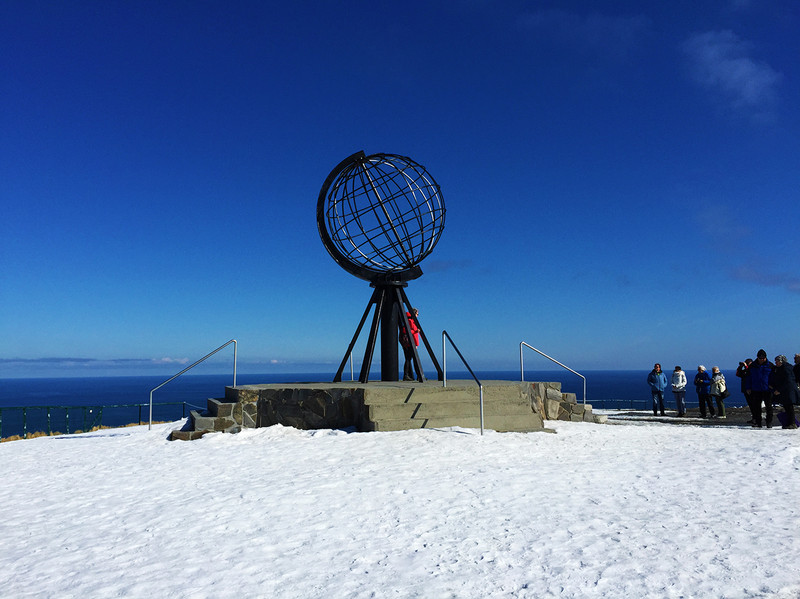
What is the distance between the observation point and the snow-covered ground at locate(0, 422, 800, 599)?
3557 millimetres

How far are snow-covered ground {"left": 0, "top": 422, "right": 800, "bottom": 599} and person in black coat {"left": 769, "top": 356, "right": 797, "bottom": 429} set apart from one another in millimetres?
2874

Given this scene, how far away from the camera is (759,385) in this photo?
1069 centimetres

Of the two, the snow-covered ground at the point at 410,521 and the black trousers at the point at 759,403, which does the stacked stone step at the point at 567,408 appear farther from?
the snow-covered ground at the point at 410,521

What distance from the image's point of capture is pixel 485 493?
5.46 meters

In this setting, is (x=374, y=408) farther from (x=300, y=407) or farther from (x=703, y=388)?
(x=703, y=388)

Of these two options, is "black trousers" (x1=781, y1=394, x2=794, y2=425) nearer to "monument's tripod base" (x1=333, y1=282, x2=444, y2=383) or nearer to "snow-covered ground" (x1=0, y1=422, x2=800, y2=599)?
"snow-covered ground" (x1=0, y1=422, x2=800, y2=599)

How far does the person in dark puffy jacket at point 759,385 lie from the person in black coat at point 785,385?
12cm

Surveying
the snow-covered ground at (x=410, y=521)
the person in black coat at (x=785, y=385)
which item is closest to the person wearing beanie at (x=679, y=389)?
the person in black coat at (x=785, y=385)

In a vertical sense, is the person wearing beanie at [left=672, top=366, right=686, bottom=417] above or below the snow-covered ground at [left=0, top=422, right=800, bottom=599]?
above

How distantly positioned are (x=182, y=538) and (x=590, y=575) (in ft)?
10.3

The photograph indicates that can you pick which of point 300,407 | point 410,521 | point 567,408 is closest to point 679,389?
point 567,408

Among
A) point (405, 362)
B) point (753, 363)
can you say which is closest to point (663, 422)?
point (753, 363)

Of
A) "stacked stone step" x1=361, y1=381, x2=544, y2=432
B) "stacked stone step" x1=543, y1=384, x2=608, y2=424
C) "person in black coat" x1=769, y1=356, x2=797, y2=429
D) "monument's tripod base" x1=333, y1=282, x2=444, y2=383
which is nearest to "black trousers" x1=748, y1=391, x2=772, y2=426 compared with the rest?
"person in black coat" x1=769, y1=356, x2=797, y2=429

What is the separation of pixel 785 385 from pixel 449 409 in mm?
6458
